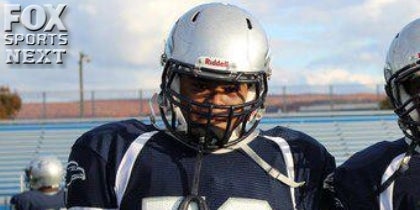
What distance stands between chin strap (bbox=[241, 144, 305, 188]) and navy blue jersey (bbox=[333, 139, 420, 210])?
159 mm

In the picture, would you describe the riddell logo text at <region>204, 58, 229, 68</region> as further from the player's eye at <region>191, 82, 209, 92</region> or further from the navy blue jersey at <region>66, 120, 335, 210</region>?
the navy blue jersey at <region>66, 120, 335, 210</region>

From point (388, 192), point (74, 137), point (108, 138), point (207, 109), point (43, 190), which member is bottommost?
point (74, 137)

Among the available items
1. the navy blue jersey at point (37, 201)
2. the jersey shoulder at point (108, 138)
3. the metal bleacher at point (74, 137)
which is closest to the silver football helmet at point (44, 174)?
the navy blue jersey at point (37, 201)

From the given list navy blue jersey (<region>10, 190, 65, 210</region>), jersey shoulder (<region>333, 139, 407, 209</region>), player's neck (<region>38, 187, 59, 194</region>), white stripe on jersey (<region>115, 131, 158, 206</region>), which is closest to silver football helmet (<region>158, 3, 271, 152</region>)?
white stripe on jersey (<region>115, 131, 158, 206</region>)

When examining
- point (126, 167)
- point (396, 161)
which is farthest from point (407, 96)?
point (126, 167)

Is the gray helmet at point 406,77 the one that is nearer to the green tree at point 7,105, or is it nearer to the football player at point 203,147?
the football player at point 203,147

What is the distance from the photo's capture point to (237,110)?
2062 millimetres

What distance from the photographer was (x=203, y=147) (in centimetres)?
213

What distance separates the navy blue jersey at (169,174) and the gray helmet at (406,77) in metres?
0.29

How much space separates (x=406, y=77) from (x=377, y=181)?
31 cm

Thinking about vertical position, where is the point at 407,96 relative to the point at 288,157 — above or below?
above

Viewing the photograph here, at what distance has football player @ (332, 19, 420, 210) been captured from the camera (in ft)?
7.15

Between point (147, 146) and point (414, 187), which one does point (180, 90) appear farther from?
point (414, 187)

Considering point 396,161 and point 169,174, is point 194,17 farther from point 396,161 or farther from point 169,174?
point 396,161
